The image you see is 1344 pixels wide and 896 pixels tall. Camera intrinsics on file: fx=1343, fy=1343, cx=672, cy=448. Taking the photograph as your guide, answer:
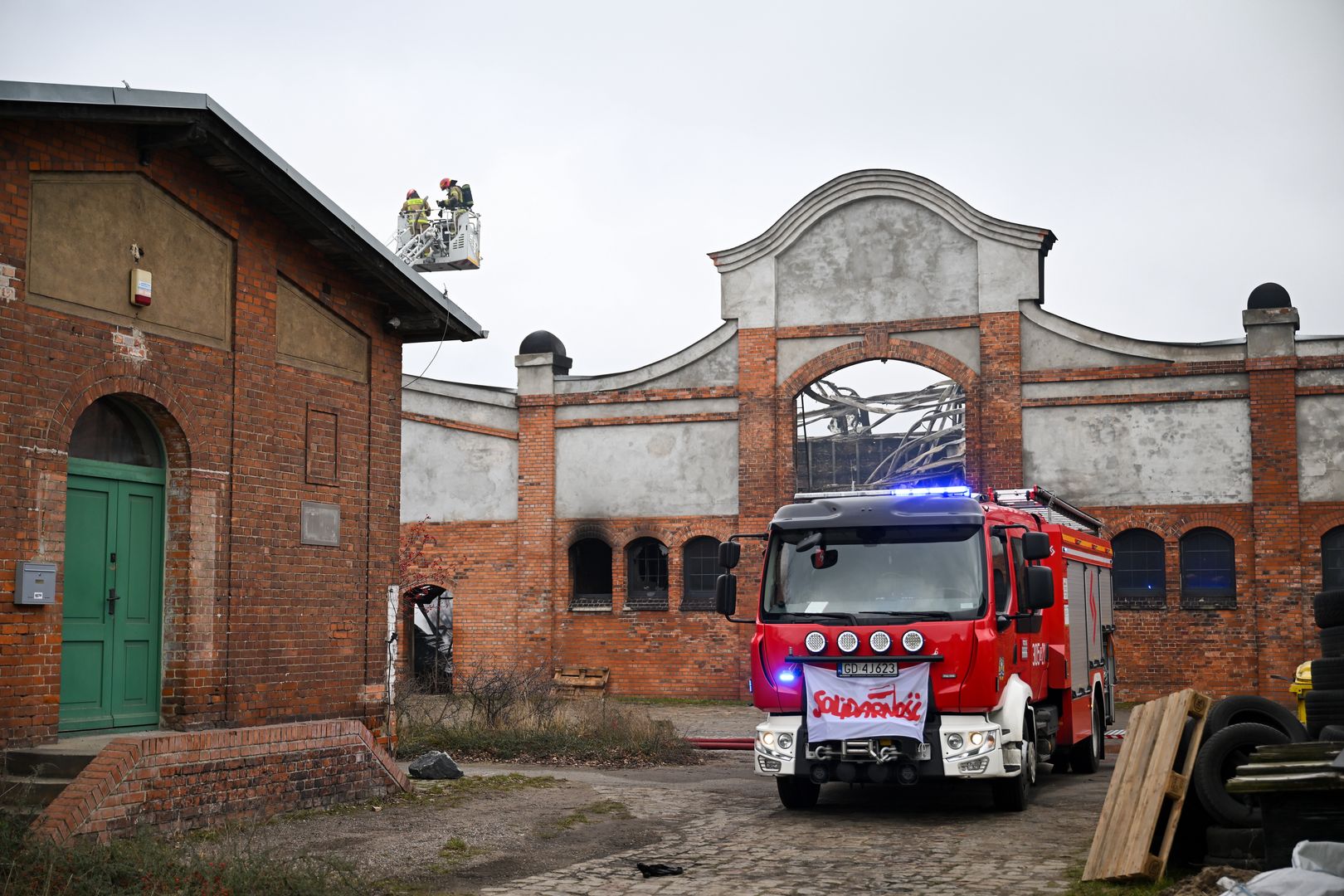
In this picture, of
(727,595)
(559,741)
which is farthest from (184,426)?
(559,741)

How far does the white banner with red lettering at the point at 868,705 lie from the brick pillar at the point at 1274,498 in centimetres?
1404

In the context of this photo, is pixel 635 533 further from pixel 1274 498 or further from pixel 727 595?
pixel 727 595

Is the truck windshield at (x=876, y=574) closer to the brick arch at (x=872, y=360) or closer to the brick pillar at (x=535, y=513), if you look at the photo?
the brick arch at (x=872, y=360)

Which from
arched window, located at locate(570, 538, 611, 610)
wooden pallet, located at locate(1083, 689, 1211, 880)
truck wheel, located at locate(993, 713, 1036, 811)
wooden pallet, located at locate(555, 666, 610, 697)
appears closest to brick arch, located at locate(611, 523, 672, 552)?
arched window, located at locate(570, 538, 611, 610)

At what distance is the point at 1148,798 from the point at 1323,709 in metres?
1.63

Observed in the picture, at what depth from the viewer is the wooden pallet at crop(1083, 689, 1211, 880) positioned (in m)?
8.40

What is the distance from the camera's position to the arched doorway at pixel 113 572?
10.8 meters

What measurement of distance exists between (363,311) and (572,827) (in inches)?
231

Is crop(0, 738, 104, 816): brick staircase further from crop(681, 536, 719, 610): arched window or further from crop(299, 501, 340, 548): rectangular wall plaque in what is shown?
crop(681, 536, 719, 610): arched window

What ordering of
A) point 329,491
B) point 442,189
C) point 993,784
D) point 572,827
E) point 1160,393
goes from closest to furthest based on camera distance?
point 572,827 → point 993,784 → point 329,491 → point 1160,393 → point 442,189

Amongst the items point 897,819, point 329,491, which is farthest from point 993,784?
point 329,491

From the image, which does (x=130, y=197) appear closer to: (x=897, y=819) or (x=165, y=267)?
(x=165, y=267)

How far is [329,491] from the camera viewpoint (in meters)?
13.3

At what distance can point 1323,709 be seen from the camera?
9.37 metres
